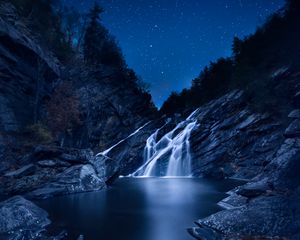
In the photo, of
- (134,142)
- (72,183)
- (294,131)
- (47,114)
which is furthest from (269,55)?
(47,114)

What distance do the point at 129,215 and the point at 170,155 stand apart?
2193 cm

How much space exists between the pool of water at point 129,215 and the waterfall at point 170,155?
48.0 ft

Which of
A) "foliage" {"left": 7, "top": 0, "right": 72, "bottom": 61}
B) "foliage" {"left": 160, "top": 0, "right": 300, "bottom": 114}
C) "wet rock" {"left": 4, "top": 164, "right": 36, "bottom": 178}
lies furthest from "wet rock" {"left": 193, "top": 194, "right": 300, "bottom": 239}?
"foliage" {"left": 7, "top": 0, "right": 72, "bottom": 61}

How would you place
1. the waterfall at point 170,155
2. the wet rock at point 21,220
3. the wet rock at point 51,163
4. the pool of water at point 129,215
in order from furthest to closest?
the waterfall at point 170,155 → the wet rock at point 51,163 → the pool of water at point 129,215 → the wet rock at point 21,220

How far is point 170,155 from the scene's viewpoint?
32.3 metres

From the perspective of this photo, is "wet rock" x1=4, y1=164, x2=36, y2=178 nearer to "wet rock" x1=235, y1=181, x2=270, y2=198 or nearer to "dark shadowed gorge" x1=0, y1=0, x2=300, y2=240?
"dark shadowed gorge" x1=0, y1=0, x2=300, y2=240

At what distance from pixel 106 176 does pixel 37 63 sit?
62.2 ft

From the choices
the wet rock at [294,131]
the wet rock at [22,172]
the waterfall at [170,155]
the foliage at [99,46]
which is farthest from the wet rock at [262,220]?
the foliage at [99,46]

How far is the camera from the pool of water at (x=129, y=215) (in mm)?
8141

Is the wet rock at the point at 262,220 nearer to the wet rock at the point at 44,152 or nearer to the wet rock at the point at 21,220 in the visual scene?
the wet rock at the point at 21,220

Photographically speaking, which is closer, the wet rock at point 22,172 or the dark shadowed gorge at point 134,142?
the dark shadowed gorge at point 134,142

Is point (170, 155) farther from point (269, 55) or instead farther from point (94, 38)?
point (94, 38)

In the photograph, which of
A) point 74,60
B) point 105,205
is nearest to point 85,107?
point 74,60

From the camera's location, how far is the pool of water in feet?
26.7
